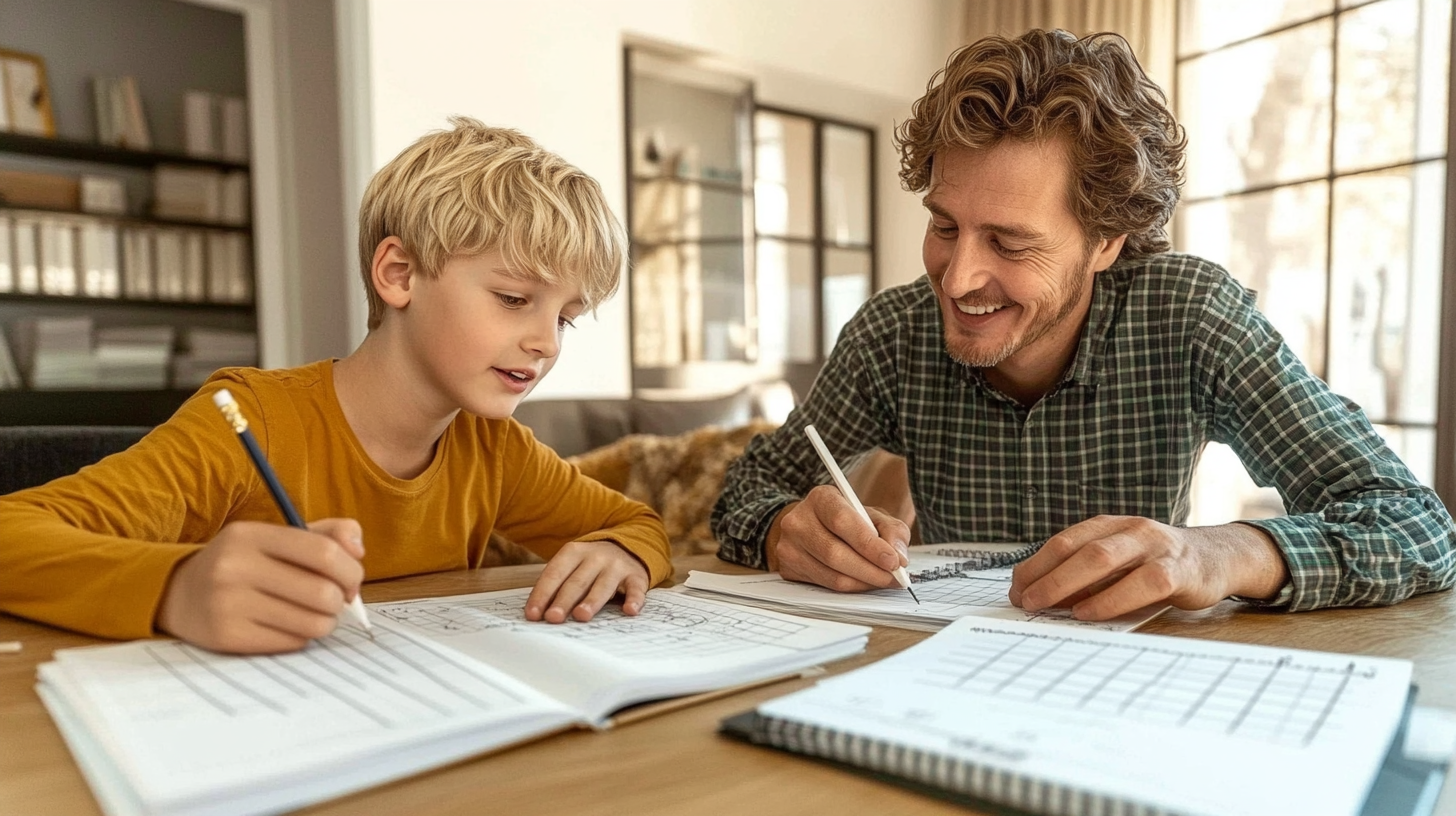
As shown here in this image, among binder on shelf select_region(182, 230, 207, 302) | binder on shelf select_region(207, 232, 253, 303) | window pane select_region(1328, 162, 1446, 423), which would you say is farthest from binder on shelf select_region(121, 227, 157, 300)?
window pane select_region(1328, 162, 1446, 423)

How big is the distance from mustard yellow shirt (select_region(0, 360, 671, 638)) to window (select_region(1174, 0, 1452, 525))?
3240 millimetres

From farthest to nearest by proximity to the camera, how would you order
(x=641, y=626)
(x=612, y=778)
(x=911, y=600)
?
(x=911, y=600) → (x=641, y=626) → (x=612, y=778)

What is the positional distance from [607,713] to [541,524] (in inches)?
31.0

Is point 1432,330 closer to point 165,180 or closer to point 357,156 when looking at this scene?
point 357,156

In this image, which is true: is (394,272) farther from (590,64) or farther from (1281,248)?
(1281,248)

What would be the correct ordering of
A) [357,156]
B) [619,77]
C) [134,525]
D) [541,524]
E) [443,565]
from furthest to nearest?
1. [619,77]
2. [357,156]
3. [541,524]
4. [443,565]
5. [134,525]

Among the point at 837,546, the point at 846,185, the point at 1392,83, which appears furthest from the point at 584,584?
the point at 846,185

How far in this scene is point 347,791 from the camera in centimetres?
49

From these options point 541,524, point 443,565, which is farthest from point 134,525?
point 541,524

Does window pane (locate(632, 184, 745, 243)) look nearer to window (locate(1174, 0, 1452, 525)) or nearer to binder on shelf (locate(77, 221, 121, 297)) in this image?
window (locate(1174, 0, 1452, 525))

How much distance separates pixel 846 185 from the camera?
5281 millimetres

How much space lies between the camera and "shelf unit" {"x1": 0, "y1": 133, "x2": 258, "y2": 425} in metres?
4.06

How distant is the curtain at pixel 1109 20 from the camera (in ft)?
14.0

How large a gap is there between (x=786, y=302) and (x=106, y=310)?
9.99 ft
